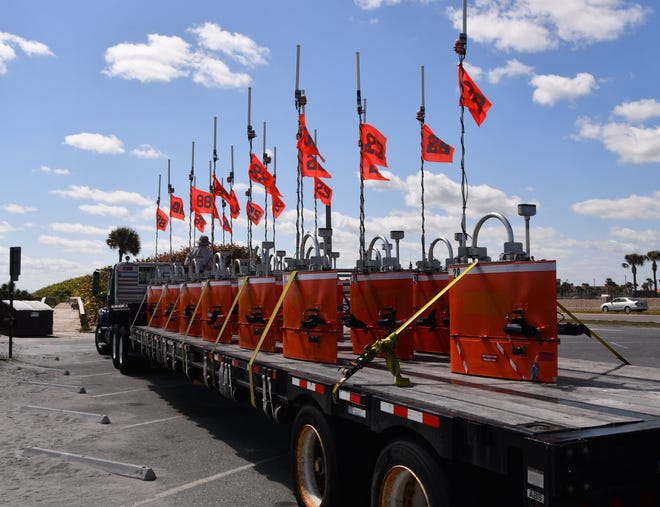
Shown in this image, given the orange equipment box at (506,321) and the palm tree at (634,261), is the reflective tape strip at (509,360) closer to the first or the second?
the orange equipment box at (506,321)

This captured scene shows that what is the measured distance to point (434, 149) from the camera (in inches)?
432

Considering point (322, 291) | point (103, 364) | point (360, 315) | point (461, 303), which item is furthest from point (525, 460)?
point (103, 364)

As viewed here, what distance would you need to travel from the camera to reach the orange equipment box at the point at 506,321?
554 cm

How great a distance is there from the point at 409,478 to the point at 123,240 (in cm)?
4786

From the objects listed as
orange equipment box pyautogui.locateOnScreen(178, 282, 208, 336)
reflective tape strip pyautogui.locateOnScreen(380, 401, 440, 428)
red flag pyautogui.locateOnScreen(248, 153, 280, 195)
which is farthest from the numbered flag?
reflective tape strip pyautogui.locateOnScreen(380, 401, 440, 428)

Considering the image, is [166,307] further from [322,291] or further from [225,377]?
[322,291]

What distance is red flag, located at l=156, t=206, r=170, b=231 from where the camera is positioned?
23611 mm

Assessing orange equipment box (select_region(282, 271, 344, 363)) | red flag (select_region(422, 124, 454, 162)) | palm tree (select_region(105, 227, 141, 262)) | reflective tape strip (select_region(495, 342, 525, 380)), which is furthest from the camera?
palm tree (select_region(105, 227, 141, 262))

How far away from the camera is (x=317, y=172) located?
44.8 feet

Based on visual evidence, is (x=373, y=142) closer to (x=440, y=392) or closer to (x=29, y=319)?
(x=440, y=392)

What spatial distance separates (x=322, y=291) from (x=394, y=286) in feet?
2.95

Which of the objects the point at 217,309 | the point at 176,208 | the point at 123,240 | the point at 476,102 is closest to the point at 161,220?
the point at 176,208

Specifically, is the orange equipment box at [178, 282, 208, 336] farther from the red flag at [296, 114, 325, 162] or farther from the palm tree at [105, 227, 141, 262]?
the palm tree at [105, 227, 141, 262]

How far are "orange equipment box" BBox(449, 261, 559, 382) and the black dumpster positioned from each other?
2672cm
